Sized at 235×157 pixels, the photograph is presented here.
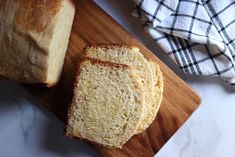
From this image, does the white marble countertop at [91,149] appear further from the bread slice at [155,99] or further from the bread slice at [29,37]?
the bread slice at [29,37]

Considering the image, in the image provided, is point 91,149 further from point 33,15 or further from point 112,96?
point 33,15

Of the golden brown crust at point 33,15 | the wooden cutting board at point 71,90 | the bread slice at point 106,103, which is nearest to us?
the golden brown crust at point 33,15

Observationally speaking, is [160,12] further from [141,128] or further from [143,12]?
[141,128]

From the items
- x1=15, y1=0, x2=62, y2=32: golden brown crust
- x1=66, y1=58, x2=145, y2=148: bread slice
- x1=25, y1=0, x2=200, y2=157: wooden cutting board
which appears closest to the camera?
x1=15, y1=0, x2=62, y2=32: golden brown crust

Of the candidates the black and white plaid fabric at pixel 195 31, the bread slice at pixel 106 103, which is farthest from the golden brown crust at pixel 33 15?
the black and white plaid fabric at pixel 195 31

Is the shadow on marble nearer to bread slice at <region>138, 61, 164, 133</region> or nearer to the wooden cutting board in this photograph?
the wooden cutting board

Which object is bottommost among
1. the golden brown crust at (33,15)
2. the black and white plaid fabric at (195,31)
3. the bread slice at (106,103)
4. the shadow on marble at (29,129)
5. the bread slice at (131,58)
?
the shadow on marble at (29,129)

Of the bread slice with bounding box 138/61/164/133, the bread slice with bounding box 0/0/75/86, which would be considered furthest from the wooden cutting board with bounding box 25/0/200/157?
the bread slice with bounding box 0/0/75/86
